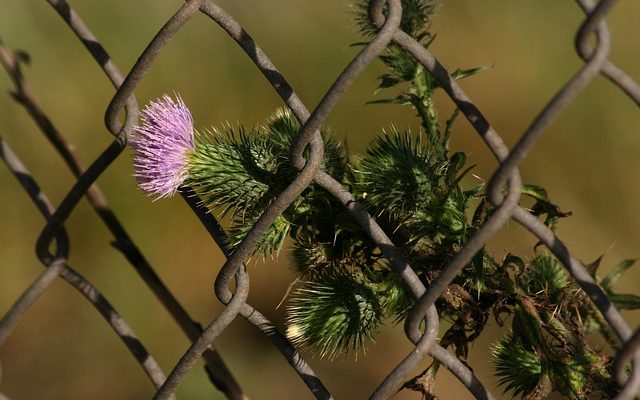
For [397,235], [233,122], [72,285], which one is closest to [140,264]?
[72,285]

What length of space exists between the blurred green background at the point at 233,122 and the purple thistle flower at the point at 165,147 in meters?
1.83

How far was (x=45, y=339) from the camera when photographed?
2.95m

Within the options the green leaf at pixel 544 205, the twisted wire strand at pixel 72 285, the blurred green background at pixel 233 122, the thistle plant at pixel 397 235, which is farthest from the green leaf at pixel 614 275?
the blurred green background at pixel 233 122

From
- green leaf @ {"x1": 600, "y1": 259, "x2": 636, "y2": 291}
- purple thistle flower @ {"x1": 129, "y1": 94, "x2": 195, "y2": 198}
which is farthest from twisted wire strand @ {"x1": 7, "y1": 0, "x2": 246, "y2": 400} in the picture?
green leaf @ {"x1": 600, "y1": 259, "x2": 636, "y2": 291}

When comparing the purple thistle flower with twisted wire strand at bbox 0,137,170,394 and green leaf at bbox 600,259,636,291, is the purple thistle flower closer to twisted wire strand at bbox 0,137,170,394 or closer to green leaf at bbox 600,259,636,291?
twisted wire strand at bbox 0,137,170,394

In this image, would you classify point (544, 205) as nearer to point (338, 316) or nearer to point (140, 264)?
point (338, 316)

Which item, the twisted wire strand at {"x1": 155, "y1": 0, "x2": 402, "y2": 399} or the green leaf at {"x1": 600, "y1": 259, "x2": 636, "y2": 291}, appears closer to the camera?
the twisted wire strand at {"x1": 155, "y1": 0, "x2": 402, "y2": 399}

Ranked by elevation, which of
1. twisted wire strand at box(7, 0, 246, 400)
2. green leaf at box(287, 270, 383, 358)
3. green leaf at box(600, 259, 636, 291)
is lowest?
twisted wire strand at box(7, 0, 246, 400)

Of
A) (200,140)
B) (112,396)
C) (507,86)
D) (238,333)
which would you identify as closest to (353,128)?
(507,86)

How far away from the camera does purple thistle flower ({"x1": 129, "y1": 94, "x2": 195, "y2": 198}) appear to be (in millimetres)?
967

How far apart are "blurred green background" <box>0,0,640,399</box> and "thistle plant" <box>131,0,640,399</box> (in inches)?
67.1

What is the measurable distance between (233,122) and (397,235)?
2284mm

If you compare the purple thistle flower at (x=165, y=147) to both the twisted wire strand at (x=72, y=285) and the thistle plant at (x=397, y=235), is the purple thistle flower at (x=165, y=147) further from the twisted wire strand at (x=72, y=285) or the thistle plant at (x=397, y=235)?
the twisted wire strand at (x=72, y=285)

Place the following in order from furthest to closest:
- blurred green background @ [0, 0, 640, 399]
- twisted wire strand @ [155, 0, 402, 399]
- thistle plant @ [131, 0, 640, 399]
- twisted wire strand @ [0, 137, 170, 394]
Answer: blurred green background @ [0, 0, 640, 399]
twisted wire strand @ [0, 137, 170, 394]
thistle plant @ [131, 0, 640, 399]
twisted wire strand @ [155, 0, 402, 399]
